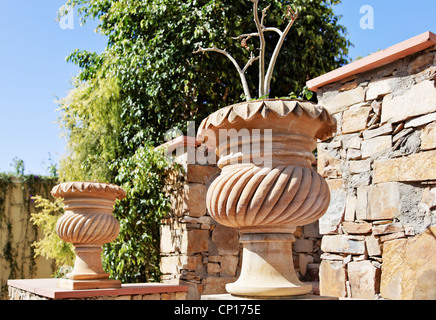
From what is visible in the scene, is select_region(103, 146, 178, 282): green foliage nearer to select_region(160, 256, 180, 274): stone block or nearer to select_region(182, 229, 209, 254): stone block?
select_region(160, 256, 180, 274): stone block

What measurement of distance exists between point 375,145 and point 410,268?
909 mm

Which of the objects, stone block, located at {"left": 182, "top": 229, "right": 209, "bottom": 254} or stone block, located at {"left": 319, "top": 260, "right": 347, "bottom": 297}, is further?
stone block, located at {"left": 182, "top": 229, "right": 209, "bottom": 254}

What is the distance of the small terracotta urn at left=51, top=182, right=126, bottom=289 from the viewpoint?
3932mm

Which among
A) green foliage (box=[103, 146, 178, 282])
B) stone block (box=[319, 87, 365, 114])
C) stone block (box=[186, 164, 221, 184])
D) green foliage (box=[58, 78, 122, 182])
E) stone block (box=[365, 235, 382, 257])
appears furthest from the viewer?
green foliage (box=[58, 78, 122, 182])

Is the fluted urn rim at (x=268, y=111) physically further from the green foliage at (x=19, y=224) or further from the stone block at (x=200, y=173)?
the green foliage at (x=19, y=224)

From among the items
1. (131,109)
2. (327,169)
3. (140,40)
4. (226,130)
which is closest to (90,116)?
(131,109)

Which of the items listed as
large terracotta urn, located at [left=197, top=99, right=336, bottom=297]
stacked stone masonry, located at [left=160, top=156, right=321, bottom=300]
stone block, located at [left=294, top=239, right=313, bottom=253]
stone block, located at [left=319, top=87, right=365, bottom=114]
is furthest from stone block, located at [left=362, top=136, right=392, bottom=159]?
stone block, located at [left=294, top=239, right=313, bottom=253]

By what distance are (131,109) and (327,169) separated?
3.98 meters

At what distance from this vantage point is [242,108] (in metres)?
1.89

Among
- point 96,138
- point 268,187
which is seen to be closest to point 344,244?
point 268,187

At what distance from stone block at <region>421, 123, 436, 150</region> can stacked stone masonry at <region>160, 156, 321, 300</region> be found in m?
2.41

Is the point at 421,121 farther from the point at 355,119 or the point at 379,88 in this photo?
the point at 355,119

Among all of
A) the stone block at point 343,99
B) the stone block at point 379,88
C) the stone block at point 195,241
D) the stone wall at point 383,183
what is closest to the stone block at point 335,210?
the stone wall at point 383,183
